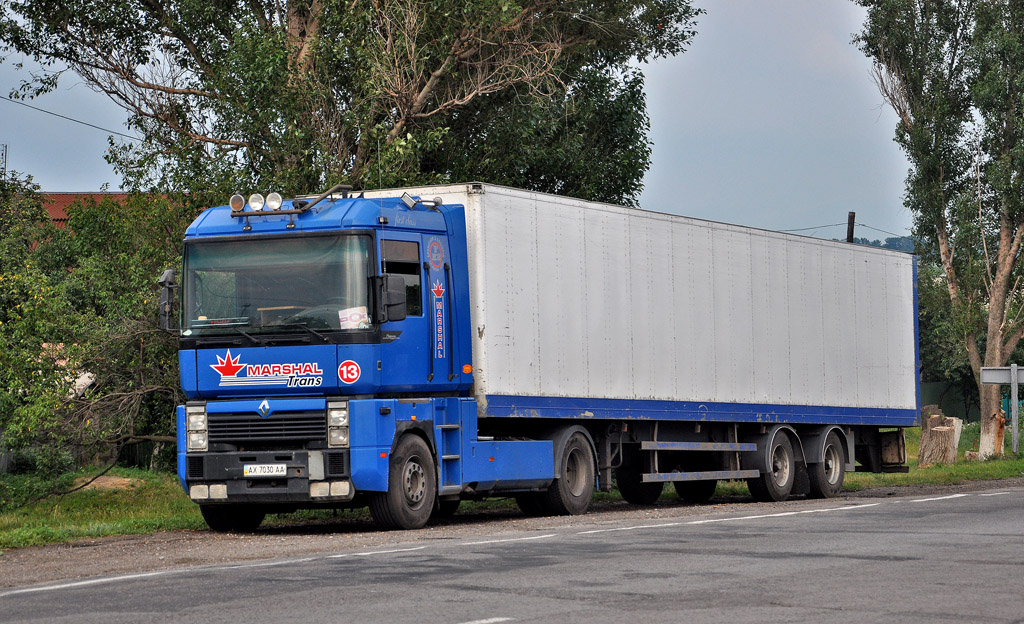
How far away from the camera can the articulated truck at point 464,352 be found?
592 inches

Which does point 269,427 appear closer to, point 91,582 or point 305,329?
point 305,329

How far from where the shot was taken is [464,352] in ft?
53.0

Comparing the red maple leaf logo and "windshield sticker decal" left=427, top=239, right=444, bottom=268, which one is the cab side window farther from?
the red maple leaf logo

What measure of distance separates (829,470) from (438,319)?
32.1ft

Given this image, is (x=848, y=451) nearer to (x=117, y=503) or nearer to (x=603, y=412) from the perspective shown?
(x=603, y=412)

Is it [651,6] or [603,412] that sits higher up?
[651,6]

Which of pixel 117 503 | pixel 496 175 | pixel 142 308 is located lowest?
pixel 117 503

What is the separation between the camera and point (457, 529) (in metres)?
15.5

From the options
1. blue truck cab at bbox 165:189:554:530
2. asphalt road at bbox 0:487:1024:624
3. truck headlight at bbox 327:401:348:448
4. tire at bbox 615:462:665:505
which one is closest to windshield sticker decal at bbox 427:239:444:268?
blue truck cab at bbox 165:189:554:530

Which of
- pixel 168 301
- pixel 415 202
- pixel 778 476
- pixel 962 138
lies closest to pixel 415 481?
pixel 415 202

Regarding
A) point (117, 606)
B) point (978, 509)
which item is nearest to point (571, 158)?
point (978, 509)

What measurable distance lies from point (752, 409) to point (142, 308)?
9109 mm

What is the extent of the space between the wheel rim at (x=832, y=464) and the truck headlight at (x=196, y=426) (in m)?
11.2

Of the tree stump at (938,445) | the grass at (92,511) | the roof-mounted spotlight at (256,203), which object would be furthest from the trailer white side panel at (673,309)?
the tree stump at (938,445)
